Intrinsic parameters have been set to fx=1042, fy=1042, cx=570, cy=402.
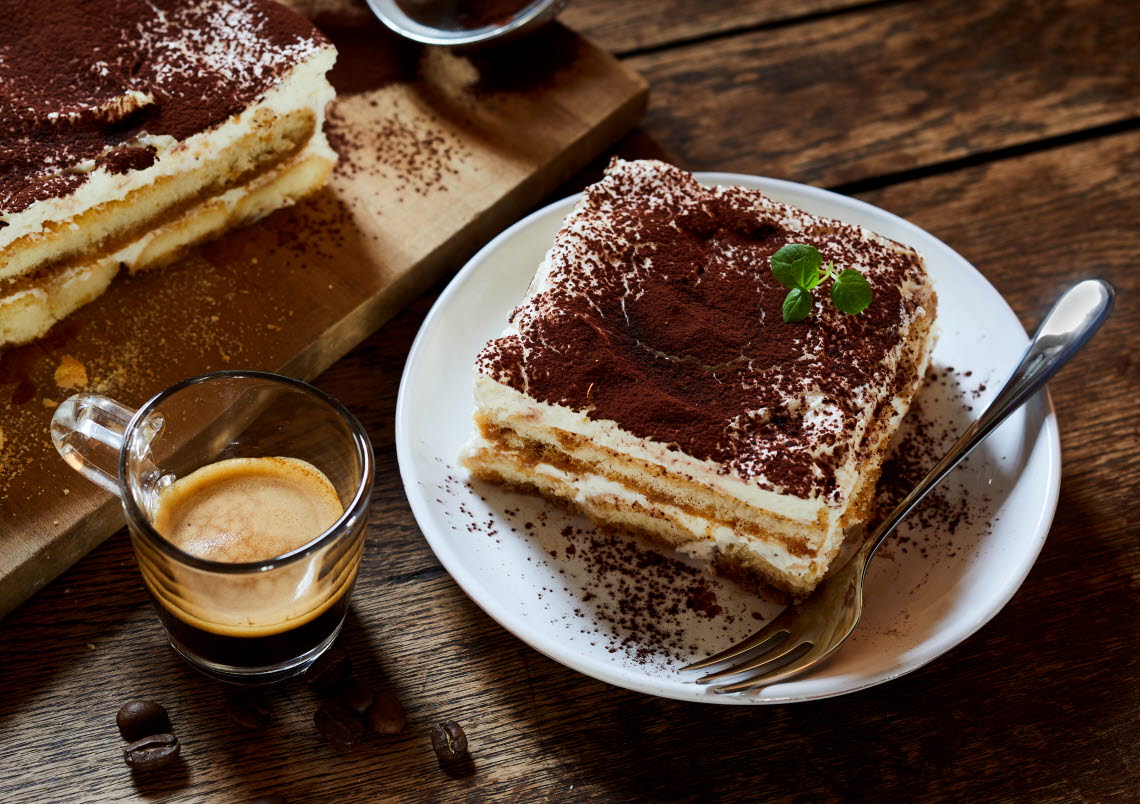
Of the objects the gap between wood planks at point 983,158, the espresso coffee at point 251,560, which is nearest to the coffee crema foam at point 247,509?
the espresso coffee at point 251,560

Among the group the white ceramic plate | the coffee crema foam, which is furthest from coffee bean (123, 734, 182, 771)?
the white ceramic plate

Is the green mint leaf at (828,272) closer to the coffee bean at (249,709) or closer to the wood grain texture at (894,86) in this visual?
the wood grain texture at (894,86)

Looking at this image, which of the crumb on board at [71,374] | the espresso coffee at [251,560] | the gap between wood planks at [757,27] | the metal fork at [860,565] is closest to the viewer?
the espresso coffee at [251,560]

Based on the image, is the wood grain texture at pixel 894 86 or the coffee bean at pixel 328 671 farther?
the wood grain texture at pixel 894 86

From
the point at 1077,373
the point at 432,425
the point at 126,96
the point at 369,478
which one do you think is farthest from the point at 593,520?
the point at 126,96

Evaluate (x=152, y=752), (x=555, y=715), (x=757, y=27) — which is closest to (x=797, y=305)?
(x=555, y=715)

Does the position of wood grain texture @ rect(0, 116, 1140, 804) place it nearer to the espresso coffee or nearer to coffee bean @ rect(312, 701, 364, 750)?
coffee bean @ rect(312, 701, 364, 750)
